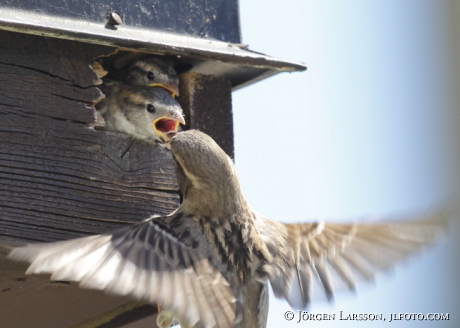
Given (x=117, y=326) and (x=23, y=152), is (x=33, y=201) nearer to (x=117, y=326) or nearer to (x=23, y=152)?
(x=23, y=152)

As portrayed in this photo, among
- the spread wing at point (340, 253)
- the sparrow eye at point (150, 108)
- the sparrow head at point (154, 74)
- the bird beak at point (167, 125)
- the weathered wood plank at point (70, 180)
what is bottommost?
the spread wing at point (340, 253)

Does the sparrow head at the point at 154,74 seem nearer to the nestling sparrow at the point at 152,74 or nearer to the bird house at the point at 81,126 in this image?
the nestling sparrow at the point at 152,74

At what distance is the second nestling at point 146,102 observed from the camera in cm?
344

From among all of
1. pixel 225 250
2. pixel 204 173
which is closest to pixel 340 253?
pixel 225 250

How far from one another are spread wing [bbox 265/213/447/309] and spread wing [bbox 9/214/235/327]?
A: 9.6 inches

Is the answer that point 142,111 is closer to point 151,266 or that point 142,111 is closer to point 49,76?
point 49,76

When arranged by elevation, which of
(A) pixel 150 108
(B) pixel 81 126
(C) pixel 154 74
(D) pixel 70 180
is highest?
(C) pixel 154 74

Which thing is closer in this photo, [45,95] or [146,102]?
[45,95]

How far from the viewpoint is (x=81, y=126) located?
291 centimetres

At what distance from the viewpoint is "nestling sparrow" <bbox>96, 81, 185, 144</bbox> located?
3.42 m

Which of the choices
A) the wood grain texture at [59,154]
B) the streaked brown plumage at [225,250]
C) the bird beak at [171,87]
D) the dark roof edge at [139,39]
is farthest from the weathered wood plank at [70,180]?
the bird beak at [171,87]

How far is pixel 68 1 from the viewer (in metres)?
2.89

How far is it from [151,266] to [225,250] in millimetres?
349

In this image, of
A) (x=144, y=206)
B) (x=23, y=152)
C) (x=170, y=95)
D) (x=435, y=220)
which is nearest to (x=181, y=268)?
(x=144, y=206)
